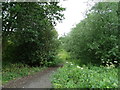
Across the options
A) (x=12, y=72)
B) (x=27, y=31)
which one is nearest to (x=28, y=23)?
(x=27, y=31)

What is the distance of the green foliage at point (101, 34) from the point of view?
6734 mm

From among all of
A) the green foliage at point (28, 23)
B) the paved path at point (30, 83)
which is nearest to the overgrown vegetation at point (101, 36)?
the paved path at point (30, 83)

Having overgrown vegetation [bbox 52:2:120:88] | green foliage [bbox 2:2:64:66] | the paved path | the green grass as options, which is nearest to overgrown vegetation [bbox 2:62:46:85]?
the green grass

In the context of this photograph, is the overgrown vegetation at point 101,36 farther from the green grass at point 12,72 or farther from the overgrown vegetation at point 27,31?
the green grass at point 12,72

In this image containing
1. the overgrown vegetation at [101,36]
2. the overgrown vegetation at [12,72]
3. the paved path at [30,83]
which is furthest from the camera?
the overgrown vegetation at [101,36]

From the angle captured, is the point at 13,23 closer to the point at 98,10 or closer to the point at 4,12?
the point at 4,12

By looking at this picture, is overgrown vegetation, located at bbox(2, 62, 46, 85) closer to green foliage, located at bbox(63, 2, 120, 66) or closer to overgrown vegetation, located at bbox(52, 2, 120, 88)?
overgrown vegetation, located at bbox(52, 2, 120, 88)

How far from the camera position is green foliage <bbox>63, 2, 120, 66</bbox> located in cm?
673

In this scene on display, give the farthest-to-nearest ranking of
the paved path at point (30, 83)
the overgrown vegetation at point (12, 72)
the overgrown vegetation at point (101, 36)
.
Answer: the overgrown vegetation at point (101, 36) → the overgrown vegetation at point (12, 72) → the paved path at point (30, 83)

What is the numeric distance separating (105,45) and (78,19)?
2.25 metres

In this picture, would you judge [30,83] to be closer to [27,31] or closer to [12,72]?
[12,72]

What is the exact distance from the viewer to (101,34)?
6941 millimetres

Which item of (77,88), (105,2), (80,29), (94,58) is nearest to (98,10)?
(105,2)

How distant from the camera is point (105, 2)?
23.0 feet
